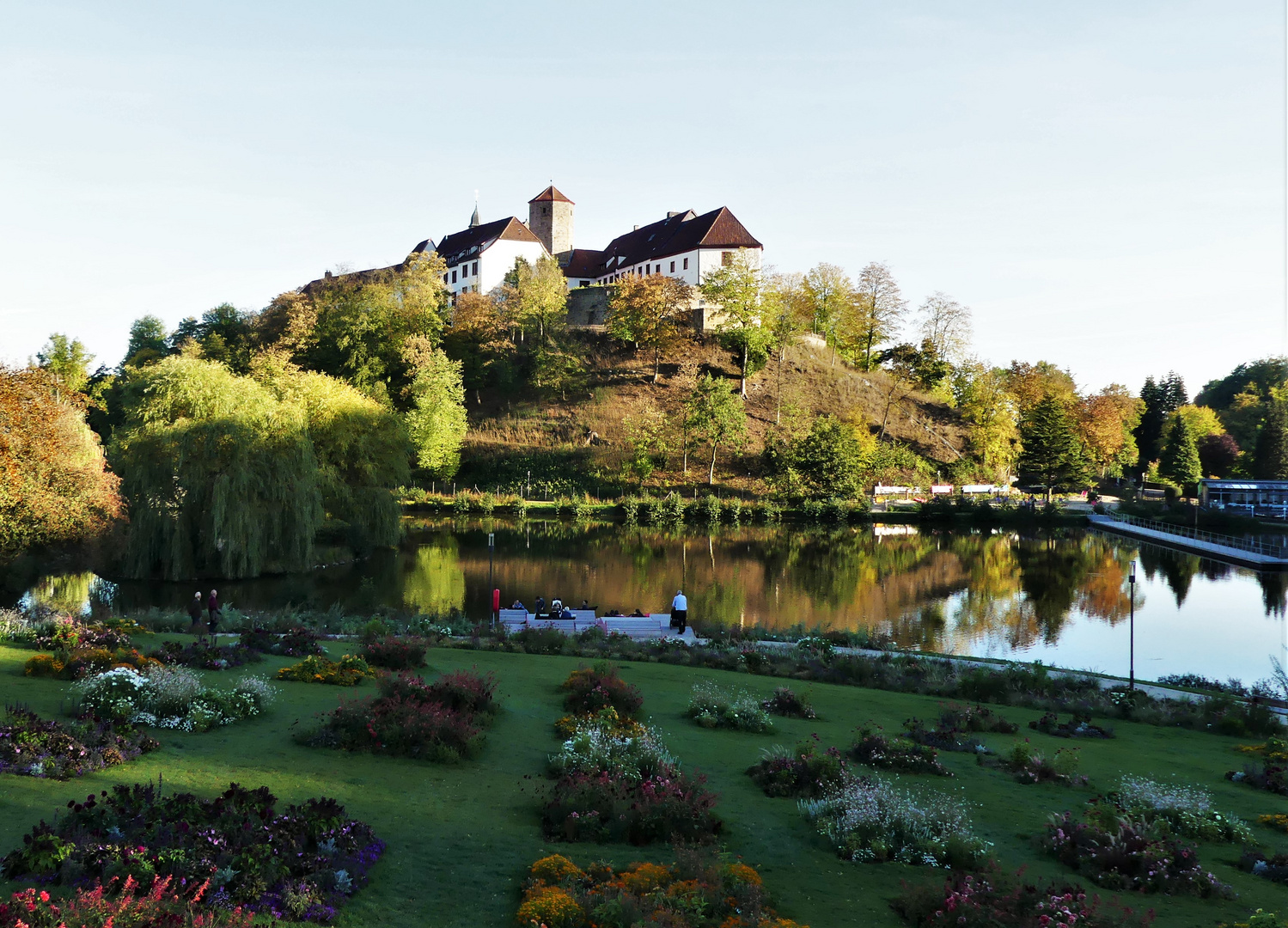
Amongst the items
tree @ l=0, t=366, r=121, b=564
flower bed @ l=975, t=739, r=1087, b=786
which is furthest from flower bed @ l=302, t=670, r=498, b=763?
tree @ l=0, t=366, r=121, b=564

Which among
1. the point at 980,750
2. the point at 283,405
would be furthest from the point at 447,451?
the point at 980,750

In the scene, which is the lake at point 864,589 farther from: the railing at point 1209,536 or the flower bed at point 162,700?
the flower bed at point 162,700

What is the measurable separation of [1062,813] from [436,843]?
→ 6919 millimetres

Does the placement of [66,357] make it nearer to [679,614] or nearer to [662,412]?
[662,412]

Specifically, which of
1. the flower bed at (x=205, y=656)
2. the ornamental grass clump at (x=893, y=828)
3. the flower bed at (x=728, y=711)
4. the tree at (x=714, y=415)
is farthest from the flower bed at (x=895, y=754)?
the tree at (x=714, y=415)

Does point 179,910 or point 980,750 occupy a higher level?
point 179,910

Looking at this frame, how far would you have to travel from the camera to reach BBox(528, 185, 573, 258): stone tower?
97.2m

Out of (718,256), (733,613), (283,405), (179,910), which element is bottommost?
(733,613)

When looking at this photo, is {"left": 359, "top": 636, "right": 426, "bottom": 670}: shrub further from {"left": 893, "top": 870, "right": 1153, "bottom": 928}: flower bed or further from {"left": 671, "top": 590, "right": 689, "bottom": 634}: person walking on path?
{"left": 893, "top": 870, "right": 1153, "bottom": 928}: flower bed

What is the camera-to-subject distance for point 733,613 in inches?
1116

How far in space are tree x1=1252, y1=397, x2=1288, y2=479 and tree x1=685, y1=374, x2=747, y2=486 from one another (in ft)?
146

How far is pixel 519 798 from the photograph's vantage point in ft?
31.5

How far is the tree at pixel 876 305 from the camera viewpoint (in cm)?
7888

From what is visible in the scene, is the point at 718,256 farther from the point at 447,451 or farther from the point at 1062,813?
the point at 1062,813
